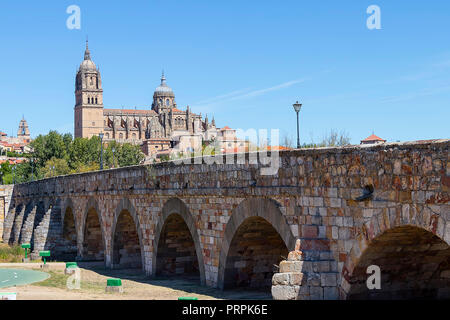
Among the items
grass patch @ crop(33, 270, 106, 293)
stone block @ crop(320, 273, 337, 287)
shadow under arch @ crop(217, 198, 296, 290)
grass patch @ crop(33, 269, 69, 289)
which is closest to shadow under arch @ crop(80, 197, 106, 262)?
grass patch @ crop(33, 269, 69, 289)

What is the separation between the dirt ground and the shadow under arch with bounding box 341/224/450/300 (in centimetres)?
320

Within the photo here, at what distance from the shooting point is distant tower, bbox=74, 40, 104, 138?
15562cm

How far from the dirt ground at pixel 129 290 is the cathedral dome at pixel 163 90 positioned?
500ft

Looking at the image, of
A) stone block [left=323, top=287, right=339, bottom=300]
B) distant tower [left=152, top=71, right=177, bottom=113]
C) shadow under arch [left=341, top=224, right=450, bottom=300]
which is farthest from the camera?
distant tower [left=152, top=71, right=177, bottom=113]

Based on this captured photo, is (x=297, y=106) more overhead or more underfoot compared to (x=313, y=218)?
more overhead

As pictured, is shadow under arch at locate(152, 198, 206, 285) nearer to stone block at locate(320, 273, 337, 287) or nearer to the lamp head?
the lamp head

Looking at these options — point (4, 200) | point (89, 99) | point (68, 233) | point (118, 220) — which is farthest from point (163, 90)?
point (118, 220)

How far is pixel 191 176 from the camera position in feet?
47.6

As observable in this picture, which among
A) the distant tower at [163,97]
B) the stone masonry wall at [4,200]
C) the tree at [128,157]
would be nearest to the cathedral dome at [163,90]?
the distant tower at [163,97]

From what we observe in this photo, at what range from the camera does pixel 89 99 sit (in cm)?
15750

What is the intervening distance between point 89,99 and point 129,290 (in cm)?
14641

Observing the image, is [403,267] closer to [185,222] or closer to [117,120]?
[185,222]

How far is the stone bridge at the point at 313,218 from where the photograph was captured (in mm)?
8227
